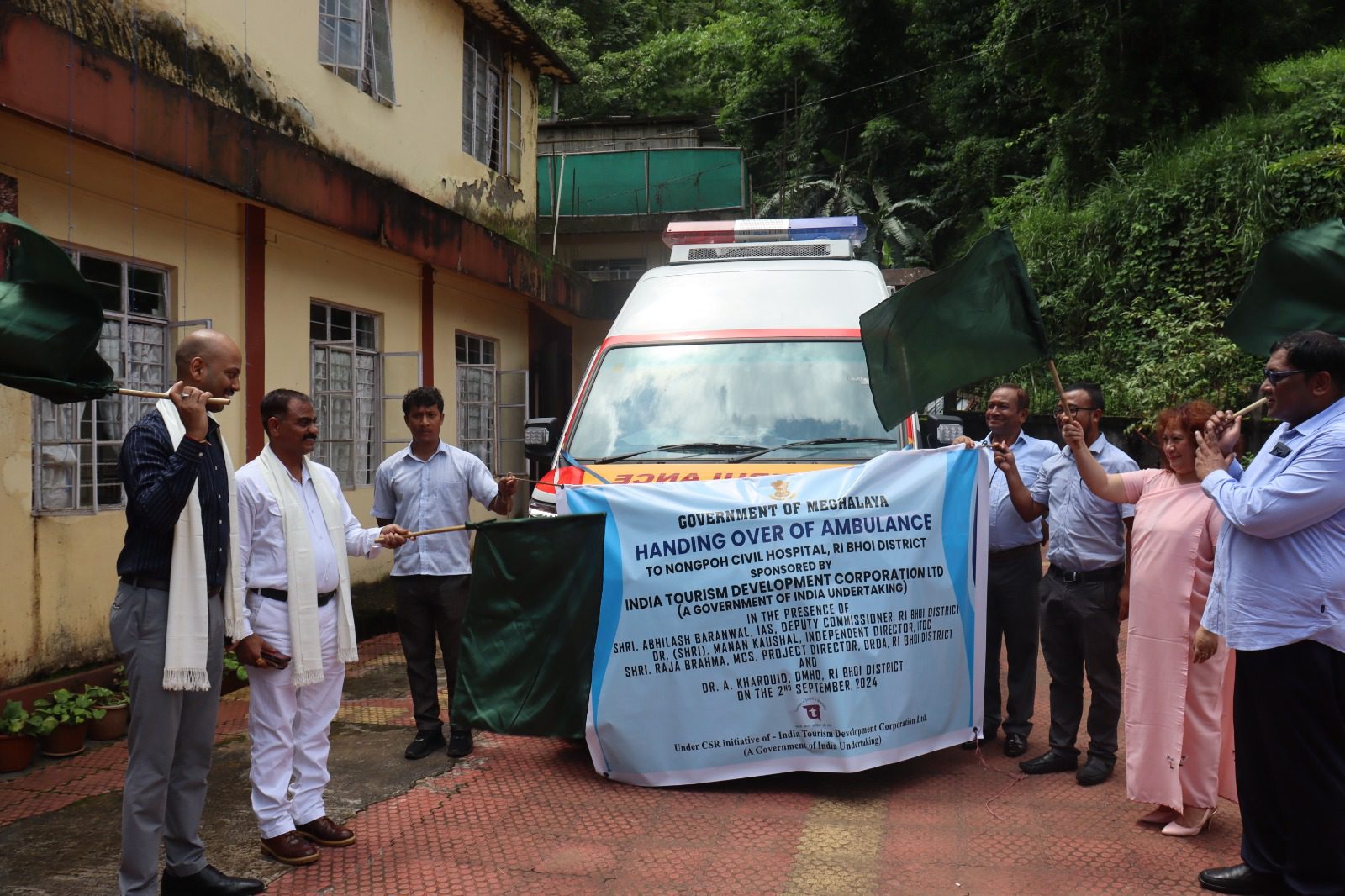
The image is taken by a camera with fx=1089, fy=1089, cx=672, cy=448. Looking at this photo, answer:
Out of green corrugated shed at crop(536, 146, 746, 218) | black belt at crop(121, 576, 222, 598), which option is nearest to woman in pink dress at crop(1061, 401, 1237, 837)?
black belt at crop(121, 576, 222, 598)

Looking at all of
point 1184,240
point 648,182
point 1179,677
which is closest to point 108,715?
point 1179,677

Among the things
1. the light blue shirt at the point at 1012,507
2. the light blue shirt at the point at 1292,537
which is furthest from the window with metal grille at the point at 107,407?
the light blue shirt at the point at 1292,537

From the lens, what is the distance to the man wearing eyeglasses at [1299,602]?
359 cm

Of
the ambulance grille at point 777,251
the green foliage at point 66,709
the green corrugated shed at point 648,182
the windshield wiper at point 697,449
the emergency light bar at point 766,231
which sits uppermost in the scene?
the green corrugated shed at point 648,182

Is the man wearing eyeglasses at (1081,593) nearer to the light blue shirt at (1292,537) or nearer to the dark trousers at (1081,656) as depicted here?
the dark trousers at (1081,656)

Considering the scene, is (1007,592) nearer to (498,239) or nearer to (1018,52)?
(498,239)

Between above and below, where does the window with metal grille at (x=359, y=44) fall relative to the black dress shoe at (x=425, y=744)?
above

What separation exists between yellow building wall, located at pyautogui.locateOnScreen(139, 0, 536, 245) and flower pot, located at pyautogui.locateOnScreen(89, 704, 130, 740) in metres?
4.54

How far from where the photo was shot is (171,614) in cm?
364

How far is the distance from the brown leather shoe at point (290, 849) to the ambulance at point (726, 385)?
2.05 metres

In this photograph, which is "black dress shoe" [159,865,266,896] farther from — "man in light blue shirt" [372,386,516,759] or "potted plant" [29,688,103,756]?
"potted plant" [29,688,103,756]

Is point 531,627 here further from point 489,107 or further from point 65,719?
point 489,107

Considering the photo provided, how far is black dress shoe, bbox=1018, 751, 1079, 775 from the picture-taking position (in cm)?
527

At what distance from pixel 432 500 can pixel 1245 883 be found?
4.09m
